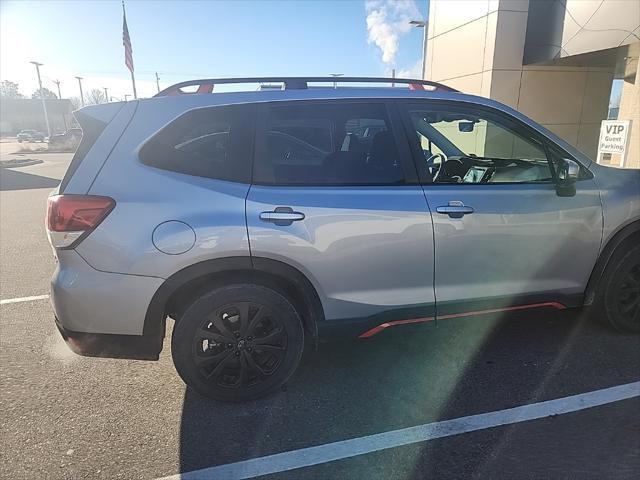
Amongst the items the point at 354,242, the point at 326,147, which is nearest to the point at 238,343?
the point at 354,242

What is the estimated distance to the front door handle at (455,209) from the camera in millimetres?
2793

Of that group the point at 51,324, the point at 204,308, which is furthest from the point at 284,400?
the point at 51,324

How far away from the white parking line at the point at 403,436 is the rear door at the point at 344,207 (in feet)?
2.31

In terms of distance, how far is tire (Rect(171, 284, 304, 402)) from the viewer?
2635 mm

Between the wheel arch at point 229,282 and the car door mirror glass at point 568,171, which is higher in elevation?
the car door mirror glass at point 568,171

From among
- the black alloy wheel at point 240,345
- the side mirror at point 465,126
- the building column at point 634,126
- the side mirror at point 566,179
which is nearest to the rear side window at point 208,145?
the black alloy wheel at point 240,345

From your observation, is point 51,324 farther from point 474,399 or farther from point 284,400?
point 474,399

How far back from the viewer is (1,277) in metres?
5.22

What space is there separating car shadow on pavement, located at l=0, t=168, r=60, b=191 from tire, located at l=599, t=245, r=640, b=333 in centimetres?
1481

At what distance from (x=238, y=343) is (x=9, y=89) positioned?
136 m

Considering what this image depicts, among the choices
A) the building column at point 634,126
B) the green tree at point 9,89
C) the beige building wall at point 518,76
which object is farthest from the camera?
the green tree at point 9,89

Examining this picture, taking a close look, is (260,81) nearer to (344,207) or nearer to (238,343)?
(344,207)

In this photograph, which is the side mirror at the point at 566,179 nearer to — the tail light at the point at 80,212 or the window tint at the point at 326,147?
the window tint at the point at 326,147

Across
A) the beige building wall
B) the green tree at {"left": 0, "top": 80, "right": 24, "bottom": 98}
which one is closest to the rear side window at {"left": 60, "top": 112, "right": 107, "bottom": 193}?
the beige building wall
